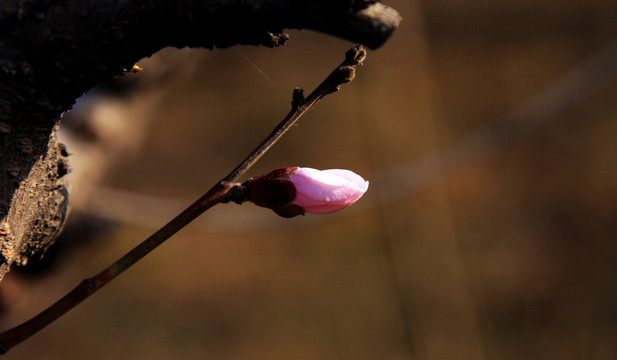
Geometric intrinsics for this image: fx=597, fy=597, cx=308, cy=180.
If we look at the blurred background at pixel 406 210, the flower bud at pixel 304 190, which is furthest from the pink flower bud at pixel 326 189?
the blurred background at pixel 406 210

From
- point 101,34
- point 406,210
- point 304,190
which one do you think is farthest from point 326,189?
point 406,210

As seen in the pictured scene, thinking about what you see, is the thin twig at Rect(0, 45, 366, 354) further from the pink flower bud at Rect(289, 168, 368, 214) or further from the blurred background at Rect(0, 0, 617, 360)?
the blurred background at Rect(0, 0, 617, 360)

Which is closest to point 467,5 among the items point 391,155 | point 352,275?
point 391,155

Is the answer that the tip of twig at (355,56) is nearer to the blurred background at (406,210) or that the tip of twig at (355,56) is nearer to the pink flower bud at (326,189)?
the pink flower bud at (326,189)

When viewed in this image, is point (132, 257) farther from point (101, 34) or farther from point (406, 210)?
point (406, 210)

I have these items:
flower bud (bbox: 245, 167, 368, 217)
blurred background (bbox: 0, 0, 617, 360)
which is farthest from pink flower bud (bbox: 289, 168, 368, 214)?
blurred background (bbox: 0, 0, 617, 360)
